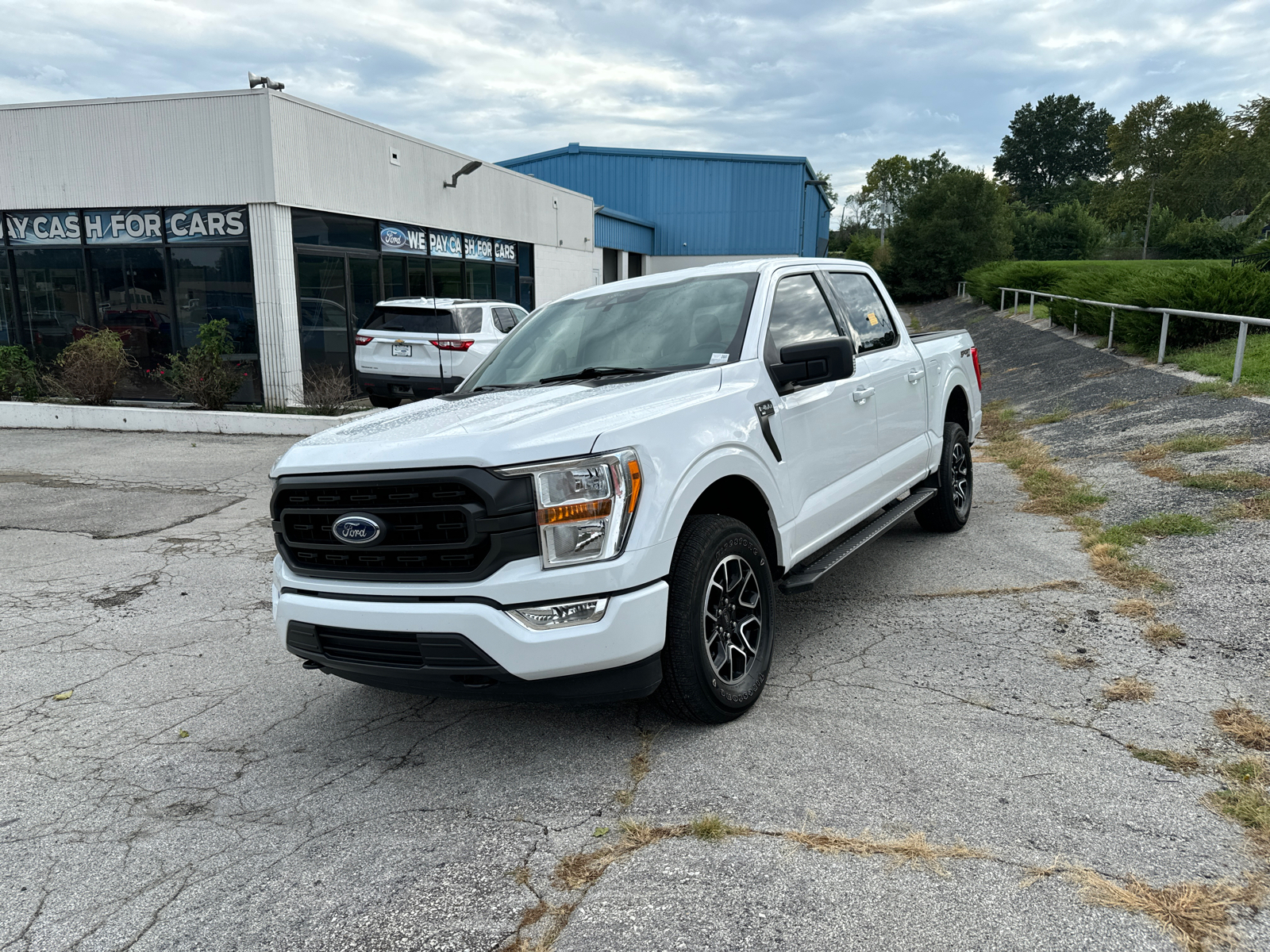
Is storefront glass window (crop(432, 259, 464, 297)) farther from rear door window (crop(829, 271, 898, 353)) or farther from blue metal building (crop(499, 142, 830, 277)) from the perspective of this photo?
blue metal building (crop(499, 142, 830, 277))

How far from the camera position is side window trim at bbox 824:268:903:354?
5250 mm

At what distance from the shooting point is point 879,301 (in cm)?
602

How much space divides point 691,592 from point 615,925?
120 cm

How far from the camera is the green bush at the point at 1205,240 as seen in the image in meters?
71.8

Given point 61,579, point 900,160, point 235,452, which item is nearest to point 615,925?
point 61,579

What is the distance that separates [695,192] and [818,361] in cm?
4079

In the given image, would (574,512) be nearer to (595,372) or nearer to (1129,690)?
(595,372)

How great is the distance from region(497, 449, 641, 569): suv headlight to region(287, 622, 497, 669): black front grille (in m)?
0.40

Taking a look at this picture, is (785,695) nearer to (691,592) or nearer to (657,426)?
(691,592)

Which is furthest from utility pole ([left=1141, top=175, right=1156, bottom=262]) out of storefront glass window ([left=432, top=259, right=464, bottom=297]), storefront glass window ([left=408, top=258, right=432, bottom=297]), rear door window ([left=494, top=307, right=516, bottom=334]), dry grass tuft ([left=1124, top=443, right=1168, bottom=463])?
dry grass tuft ([left=1124, top=443, right=1168, bottom=463])

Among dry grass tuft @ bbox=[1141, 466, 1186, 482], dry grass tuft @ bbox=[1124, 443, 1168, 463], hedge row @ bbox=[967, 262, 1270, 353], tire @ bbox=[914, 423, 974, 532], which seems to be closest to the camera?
tire @ bbox=[914, 423, 974, 532]

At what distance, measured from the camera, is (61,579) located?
20.6 feet

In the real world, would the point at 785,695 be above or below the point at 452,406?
below

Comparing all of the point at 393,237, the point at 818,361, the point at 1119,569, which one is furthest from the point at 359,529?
the point at 393,237
